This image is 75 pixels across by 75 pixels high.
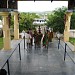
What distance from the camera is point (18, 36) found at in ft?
68.0

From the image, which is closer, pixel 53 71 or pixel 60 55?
pixel 53 71

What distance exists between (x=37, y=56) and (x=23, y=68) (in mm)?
2861

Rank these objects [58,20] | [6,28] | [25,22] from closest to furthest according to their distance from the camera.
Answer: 1. [6,28]
2. [58,20]
3. [25,22]

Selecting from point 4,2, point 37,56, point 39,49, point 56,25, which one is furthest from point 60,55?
point 56,25

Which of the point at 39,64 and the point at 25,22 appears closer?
the point at 39,64

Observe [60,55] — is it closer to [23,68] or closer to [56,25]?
[23,68]

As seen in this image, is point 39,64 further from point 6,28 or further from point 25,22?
point 25,22

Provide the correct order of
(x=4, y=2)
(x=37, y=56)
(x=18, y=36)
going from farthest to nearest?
(x=18, y=36) → (x=37, y=56) → (x=4, y=2)

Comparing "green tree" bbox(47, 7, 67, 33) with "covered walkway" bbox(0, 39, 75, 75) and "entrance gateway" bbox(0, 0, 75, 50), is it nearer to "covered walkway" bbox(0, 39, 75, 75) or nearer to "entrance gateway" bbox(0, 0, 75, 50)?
"entrance gateway" bbox(0, 0, 75, 50)

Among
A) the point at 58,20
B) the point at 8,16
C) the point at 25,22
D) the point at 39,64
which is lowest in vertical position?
the point at 39,64

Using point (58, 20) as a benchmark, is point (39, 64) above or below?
below

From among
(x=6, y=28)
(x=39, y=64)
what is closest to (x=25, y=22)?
(x=6, y=28)

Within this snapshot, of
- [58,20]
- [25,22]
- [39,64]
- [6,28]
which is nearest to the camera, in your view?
[39,64]

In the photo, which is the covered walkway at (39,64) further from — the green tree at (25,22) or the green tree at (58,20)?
the green tree at (25,22)
